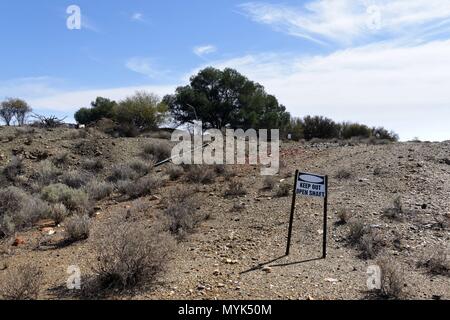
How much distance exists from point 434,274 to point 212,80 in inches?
1247

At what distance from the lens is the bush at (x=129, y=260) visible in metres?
6.61

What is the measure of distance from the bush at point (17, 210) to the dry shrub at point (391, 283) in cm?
731

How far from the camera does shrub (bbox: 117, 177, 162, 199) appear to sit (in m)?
14.1

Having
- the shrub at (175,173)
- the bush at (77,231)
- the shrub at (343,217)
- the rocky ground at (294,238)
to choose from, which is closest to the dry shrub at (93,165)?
the rocky ground at (294,238)

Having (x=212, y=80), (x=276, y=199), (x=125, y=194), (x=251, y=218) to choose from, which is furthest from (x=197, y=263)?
(x=212, y=80)

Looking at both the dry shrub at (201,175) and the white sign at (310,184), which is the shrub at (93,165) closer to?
the dry shrub at (201,175)

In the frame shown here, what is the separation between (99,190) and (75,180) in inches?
72.0

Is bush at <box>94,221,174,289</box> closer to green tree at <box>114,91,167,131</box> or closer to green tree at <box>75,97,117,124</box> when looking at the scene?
green tree at <box>114,91,167,131</box>

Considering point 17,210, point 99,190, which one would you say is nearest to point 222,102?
point 99,190

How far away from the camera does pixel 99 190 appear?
1443 centimetres

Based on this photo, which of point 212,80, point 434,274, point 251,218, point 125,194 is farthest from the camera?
point 212,80

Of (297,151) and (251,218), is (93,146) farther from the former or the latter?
(251,218)

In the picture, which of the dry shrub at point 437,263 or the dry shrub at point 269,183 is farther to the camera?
the dry shrub at point 269,183
